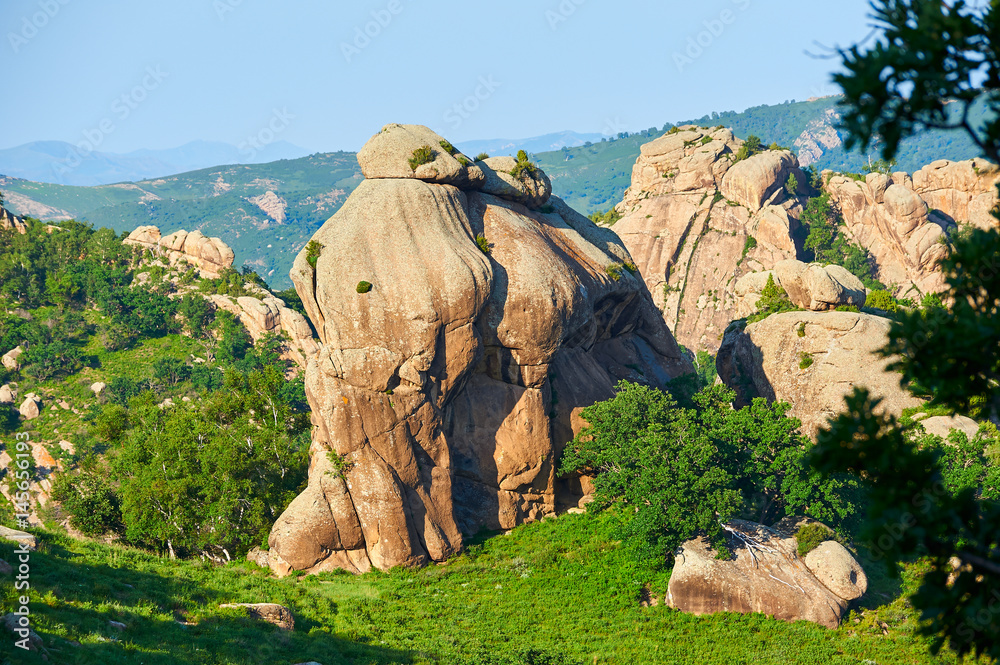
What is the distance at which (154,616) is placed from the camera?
91.5ft

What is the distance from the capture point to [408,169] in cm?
5019

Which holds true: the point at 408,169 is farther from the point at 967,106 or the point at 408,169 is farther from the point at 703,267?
the point at 703,267

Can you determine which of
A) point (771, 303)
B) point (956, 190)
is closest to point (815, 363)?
point (771, 303)

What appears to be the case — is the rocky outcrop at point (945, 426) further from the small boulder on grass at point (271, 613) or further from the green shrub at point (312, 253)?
the small boulder on grass at point (271, 613)

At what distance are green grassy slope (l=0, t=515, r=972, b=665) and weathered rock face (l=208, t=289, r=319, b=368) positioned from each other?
64.3 meters

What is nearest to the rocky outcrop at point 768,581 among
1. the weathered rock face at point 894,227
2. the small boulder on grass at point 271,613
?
the small boulder on grass at point 271,613

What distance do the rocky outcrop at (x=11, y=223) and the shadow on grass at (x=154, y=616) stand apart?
99219 millimetres

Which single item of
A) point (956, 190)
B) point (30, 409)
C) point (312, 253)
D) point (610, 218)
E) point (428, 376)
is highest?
A: point (312, 253)

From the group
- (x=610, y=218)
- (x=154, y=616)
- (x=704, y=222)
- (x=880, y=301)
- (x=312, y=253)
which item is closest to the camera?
(x=154, y=616)

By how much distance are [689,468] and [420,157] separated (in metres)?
28.2

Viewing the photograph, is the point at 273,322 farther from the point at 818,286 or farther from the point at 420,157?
the point at 818,286

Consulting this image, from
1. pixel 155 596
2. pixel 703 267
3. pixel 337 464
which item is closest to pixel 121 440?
pixel 337 464

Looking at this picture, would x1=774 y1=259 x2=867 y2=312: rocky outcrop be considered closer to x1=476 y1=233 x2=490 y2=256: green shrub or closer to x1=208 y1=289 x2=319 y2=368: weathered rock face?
x1=476 y1=233 x2=490 y2=256: green shrub

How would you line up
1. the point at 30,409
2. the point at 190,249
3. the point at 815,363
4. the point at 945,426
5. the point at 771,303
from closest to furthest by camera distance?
the point at 945,426 → the point at 815,363 → the point at 771,303 → the point at 30,409 → the point at 190,249
